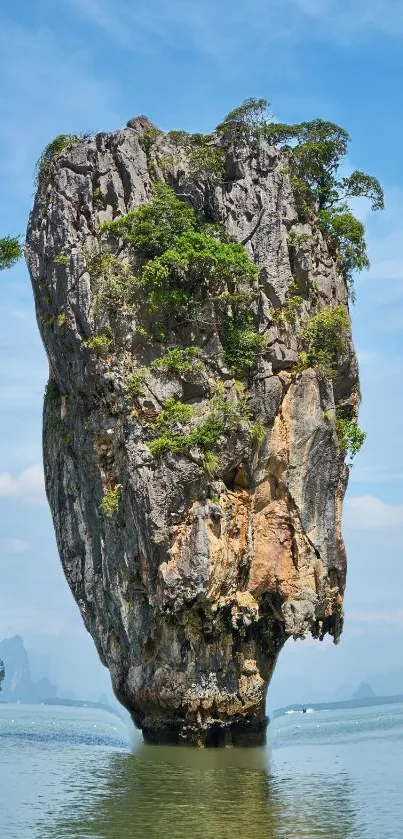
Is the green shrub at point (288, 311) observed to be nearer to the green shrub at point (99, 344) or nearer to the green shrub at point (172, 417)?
the green shrub at point (172, 417)

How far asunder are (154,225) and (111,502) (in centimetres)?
661

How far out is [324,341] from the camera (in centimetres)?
2302

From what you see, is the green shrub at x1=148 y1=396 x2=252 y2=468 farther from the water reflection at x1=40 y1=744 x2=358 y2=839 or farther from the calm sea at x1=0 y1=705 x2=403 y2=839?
the calm sea at x1=0 y1=705 x2=403 y2=839

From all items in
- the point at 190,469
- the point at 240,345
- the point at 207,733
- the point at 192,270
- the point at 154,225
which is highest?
the point at 154,225

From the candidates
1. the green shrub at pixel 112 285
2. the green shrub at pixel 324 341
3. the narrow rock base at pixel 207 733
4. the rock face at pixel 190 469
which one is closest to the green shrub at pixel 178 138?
the rock face at pixel 190 469

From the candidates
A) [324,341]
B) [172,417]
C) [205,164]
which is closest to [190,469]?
[172,417]

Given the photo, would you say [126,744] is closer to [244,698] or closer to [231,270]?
[244,698]

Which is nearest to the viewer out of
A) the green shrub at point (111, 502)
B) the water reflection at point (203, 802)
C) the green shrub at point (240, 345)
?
the water reflection at point (203, 802)

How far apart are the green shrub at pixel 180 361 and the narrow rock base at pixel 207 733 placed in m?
7.88

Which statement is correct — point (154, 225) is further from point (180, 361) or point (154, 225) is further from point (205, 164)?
point (180, 361)

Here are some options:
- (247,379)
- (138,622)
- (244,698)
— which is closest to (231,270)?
(247,379)

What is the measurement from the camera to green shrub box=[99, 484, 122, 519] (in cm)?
2153

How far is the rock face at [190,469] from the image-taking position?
20.6 metres

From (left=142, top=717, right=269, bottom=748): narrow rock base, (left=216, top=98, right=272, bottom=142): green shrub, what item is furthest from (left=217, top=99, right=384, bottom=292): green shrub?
(left=142, top=717, right=269, bottom=748): narrow rock base
